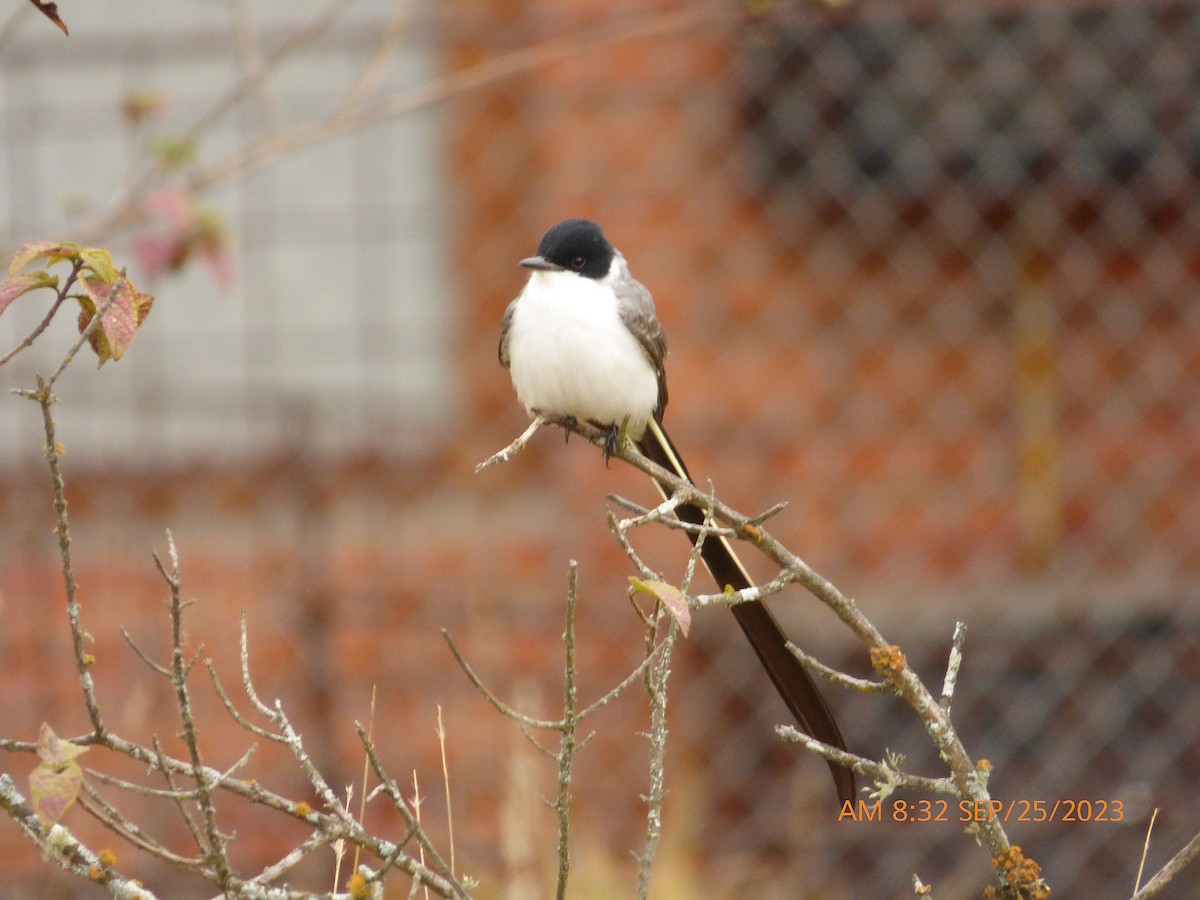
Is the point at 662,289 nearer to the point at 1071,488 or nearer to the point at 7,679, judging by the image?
the point at 1071,488

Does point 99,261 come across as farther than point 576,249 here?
No

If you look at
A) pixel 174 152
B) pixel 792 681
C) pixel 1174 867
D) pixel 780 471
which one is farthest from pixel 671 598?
pixel 780 471

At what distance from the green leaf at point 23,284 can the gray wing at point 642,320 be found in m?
1.40

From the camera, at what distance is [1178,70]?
178 inches

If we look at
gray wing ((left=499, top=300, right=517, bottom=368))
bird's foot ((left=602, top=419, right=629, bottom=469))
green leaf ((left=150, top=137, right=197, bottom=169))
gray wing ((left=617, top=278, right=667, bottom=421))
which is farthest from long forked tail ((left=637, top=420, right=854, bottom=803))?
green leaf ((left=150, top=137, right=197, bottom=169))

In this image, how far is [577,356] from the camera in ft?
8.73

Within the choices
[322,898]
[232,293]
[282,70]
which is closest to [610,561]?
[232,293]

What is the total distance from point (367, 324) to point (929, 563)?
2.23 metres

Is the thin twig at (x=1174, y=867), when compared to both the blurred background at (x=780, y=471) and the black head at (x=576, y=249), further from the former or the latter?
the blurred background at (x=780, y=471)

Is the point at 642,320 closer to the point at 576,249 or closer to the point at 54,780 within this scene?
the point at 576,249

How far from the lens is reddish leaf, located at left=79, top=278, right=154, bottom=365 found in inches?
60.5

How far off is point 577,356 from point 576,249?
0.82 feet

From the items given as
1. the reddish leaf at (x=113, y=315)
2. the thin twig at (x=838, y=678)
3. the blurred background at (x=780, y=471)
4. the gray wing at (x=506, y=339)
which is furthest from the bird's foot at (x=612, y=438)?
the blurred background at (x=780, y=471)

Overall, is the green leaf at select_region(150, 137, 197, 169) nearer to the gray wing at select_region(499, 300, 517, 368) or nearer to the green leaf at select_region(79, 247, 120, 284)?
the gray wing at select_region(499, 300, 517, 368)
